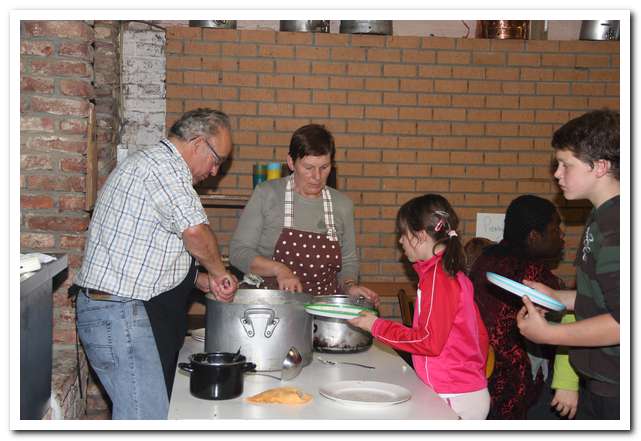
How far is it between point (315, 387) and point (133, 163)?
103 centimetres

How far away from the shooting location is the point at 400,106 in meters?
5.04

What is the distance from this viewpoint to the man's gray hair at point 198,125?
2.85 meters

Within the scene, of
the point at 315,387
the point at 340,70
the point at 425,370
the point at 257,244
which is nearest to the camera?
the point at 315,387

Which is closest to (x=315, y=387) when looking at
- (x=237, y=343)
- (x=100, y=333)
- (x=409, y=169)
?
(x=237, y=343)

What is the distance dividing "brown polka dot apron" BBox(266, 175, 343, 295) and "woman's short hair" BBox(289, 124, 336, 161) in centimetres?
21

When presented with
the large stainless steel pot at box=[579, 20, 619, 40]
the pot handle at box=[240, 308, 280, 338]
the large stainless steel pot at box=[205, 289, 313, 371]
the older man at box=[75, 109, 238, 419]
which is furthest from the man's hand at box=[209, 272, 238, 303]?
the large stainless steel pot at box=[579, 20, 619, 40]

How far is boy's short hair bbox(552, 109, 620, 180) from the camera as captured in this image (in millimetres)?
2158

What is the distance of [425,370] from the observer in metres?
2.68

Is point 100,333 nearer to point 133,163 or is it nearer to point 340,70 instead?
point 133,163

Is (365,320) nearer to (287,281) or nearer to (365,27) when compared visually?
(287,281)

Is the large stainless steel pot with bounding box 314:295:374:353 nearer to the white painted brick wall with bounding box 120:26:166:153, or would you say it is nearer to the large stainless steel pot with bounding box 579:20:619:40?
the white painted brick wall with bounding box 120:26:166:153

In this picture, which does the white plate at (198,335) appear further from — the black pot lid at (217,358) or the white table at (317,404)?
the black pot lid at (217,358)

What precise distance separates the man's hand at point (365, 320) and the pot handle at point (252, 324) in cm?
32

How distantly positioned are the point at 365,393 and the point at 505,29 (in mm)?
3389
